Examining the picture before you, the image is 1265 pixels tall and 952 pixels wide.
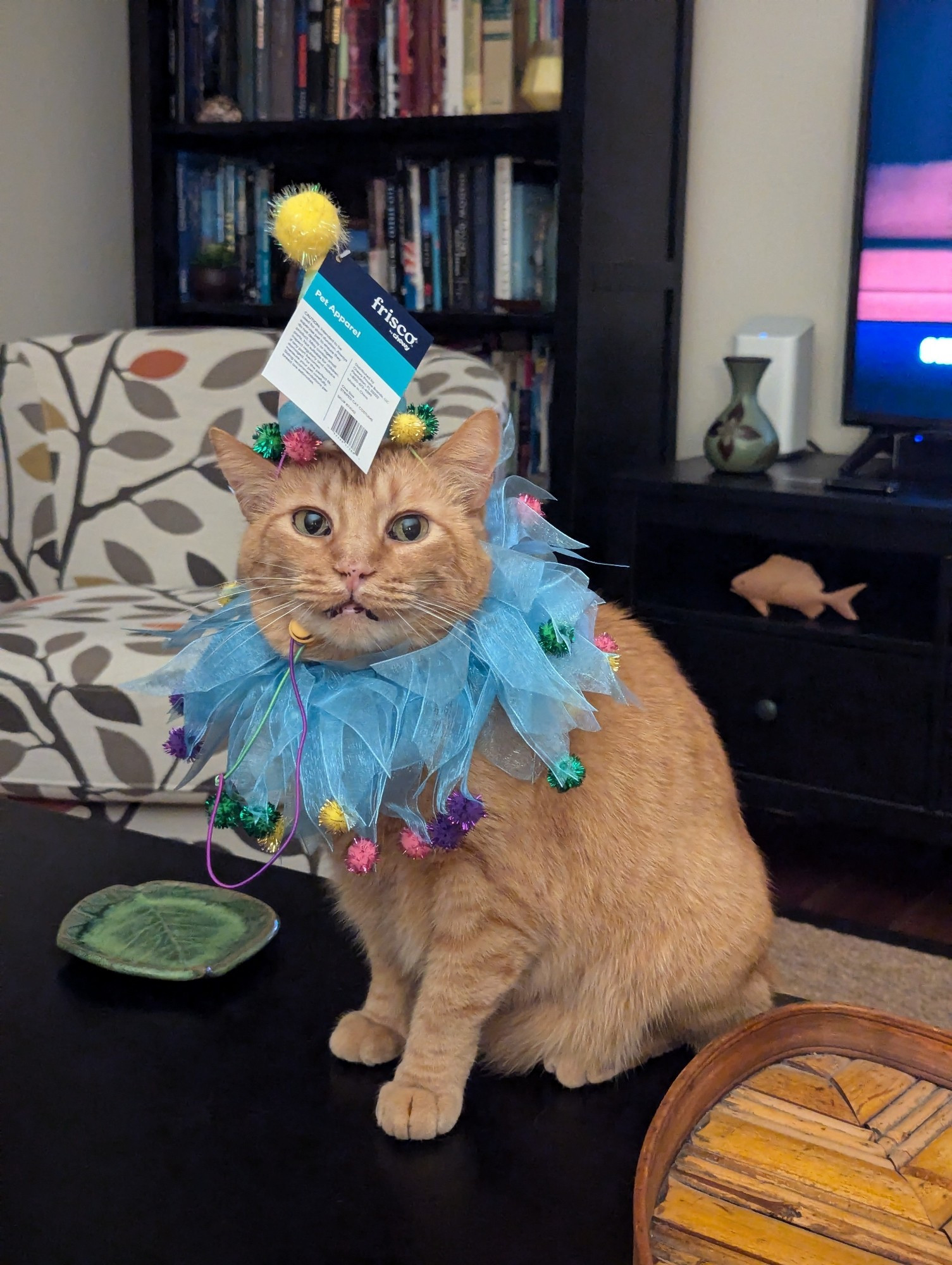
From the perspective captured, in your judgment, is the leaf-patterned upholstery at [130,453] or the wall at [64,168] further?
the wall at [64,168]

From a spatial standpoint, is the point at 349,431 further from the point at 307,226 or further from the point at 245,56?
the point at 245,56

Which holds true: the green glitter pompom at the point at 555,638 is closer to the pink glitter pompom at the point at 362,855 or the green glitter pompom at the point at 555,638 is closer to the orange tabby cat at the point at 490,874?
the orange tabby cat at the point at 490,874

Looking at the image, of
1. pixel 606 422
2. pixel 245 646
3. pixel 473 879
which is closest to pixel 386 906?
pixel 473 879

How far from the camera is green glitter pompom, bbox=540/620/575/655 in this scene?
75 cm

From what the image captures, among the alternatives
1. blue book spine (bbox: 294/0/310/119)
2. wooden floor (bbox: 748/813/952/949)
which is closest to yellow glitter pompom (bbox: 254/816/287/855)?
wooden floor (bbox: 748/813/952/949)

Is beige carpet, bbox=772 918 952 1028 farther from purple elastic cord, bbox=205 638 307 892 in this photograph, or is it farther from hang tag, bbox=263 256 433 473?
hang tag, bbox=263 256 433 473

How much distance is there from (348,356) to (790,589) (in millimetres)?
1589

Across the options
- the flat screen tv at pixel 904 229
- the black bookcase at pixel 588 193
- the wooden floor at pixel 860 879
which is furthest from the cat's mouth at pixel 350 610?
the flat screen tv at pixel 904 229

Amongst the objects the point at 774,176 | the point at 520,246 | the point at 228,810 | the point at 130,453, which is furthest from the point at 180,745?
the point at 774,176

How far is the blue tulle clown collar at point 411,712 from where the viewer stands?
2.37 feet

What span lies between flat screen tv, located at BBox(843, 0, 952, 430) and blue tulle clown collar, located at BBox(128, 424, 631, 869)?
1.63 m

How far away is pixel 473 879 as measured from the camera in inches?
30.3

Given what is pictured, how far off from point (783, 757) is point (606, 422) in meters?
0.73

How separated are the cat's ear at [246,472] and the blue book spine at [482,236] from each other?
1788mm
